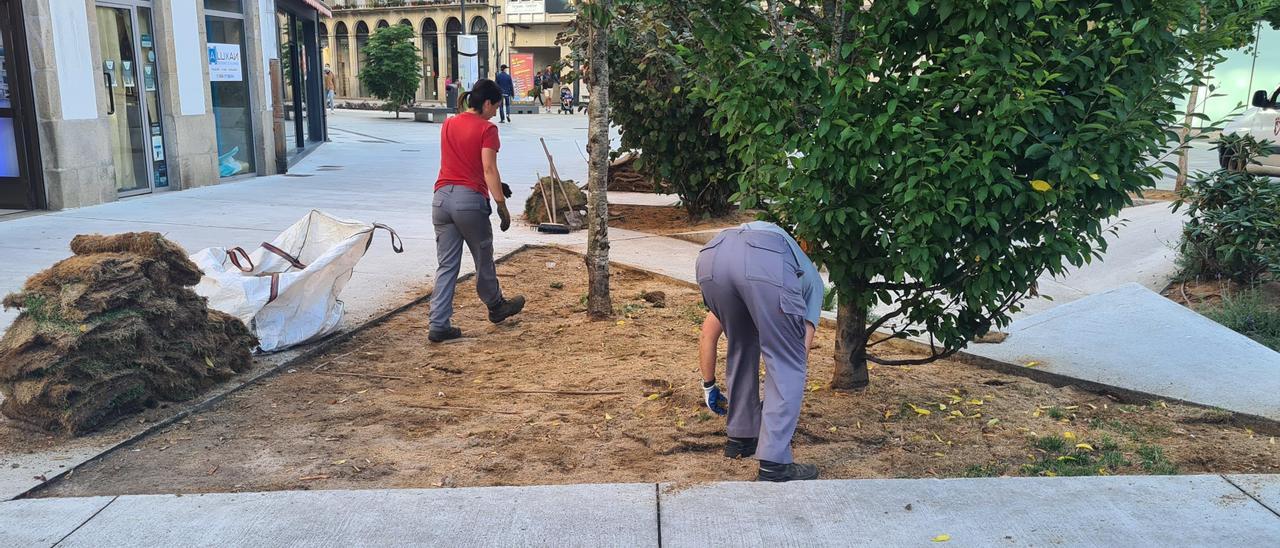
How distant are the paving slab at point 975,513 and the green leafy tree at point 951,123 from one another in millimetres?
950

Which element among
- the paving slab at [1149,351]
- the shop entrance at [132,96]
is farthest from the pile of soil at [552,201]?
the paving slab at [1149,351]

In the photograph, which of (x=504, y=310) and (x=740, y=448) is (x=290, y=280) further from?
(x=740, y=448)

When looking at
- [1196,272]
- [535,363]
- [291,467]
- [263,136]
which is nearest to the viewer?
[291,467]

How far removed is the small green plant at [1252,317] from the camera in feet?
20.0

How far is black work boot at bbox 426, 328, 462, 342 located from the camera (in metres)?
6.26

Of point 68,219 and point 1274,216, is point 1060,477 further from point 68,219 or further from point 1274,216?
point 68,219

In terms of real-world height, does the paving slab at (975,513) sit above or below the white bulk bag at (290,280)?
below

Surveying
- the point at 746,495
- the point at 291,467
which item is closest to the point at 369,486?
the point at 291,467

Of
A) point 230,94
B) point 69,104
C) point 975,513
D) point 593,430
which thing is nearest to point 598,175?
point 593,430

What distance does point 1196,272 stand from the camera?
24.2 ft

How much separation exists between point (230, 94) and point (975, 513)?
14.0 meters

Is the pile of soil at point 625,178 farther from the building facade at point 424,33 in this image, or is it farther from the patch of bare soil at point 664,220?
the building facade at point 424,33

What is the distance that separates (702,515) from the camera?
358 centimetres

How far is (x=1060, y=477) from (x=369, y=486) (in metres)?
2.78
